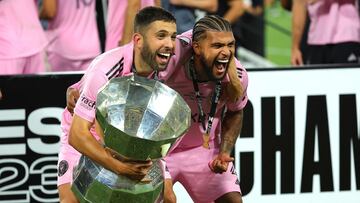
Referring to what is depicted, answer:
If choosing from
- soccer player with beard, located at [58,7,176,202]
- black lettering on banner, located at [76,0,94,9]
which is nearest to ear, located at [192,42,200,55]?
soccer player with beard, located at [58,7,176,202]

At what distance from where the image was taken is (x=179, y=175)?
701cm

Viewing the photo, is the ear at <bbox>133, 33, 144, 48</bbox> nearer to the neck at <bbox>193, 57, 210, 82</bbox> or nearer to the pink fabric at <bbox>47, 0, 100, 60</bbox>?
the neck at <bbox>193, 57, 210, 82</bbox>

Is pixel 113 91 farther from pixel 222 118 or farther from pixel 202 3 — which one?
pixel 202 3

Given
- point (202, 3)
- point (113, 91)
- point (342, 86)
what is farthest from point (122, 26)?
point (113, 91)

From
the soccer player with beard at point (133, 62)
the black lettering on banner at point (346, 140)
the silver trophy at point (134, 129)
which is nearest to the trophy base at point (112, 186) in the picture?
the silver trophy at point (134, 129)

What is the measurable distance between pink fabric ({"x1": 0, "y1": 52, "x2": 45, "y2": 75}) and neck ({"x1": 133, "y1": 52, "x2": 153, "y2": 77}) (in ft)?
7.03

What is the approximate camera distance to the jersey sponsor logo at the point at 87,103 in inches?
234

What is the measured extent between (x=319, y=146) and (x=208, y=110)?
1553 mm

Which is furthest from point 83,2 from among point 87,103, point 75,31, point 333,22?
point 87,103

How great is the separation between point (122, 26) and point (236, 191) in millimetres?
1892

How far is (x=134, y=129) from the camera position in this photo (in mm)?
5160

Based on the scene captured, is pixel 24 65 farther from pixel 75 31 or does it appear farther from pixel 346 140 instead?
pixel 346 140

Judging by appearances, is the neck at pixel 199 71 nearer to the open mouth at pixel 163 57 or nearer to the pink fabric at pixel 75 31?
the open mouth at pixel 163 57

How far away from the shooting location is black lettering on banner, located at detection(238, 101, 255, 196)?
7.94m
